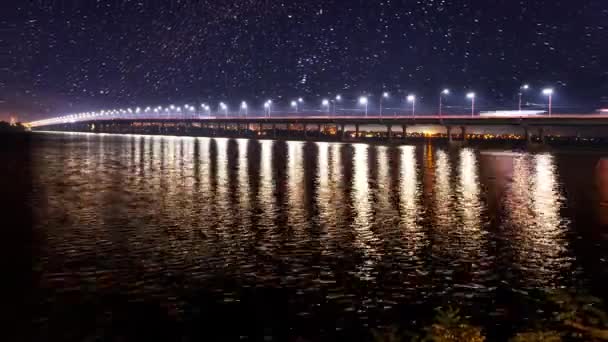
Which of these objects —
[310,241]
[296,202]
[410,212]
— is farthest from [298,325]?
[296,202]

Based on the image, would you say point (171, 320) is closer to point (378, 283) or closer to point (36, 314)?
point (36, 314)

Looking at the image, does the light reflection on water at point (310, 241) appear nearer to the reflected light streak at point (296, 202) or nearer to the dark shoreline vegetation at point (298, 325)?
the reflected light streak at point (296, 202)

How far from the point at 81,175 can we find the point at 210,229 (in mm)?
25074

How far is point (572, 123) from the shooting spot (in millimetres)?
110750

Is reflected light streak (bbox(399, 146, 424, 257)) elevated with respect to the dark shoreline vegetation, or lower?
elevated

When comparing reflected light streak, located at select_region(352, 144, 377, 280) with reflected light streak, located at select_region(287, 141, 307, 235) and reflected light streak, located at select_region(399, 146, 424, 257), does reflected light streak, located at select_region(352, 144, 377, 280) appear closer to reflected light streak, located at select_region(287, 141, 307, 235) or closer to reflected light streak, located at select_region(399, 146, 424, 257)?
reflected light streak, located at select_region(399, 146, 424, 257)

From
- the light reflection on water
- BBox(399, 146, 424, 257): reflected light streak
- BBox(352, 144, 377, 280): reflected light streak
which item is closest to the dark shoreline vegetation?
the light reflection on water

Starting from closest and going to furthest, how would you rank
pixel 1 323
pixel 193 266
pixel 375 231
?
pixel 1 323 < pixel 193 266 < pixel 375 231

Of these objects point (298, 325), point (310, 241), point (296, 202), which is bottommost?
point (298, 325)

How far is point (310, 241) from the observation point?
19203mm

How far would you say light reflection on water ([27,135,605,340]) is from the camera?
557 inches

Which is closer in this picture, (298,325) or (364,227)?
(298,325)

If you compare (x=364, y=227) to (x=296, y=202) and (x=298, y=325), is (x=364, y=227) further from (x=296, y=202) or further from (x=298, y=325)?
(x=298, y=325)

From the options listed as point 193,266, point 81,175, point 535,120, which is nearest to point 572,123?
point 535,120
